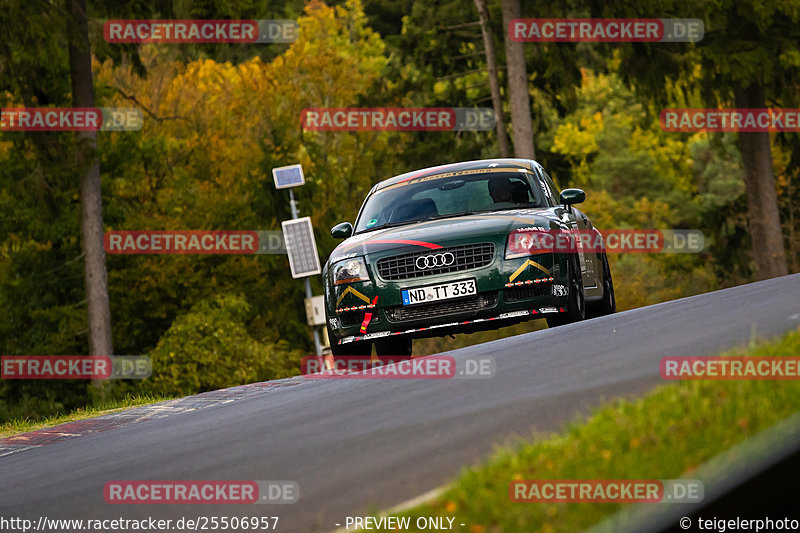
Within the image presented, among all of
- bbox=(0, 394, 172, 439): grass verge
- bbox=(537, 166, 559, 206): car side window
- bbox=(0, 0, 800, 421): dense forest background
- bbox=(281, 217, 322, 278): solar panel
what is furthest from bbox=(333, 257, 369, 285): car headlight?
bbox=(281, 217, 322, 278): solar panel

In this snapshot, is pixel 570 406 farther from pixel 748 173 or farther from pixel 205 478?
pixel 748 173

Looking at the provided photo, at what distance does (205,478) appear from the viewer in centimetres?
666

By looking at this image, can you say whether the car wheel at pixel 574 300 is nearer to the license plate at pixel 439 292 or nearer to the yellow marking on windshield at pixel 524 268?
the yellow marking on windshield at pixel 524 268

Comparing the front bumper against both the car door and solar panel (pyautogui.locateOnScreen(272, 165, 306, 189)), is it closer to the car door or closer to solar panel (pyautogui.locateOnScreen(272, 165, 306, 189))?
the car door

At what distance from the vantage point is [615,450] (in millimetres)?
5117

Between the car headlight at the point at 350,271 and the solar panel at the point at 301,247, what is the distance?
2378cm

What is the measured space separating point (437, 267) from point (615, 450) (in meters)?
6.30

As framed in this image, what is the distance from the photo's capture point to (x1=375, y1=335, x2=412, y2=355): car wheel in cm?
1298

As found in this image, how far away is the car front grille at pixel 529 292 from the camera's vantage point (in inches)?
445

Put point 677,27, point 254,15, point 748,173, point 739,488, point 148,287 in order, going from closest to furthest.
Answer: point 739,488 < point 254,15 < point 677,27 < point 748,173 < point 148,287

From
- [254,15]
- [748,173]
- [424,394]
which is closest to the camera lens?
[424,394]

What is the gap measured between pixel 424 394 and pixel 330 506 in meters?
2.71

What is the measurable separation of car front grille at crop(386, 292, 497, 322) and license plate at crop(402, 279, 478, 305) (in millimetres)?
57

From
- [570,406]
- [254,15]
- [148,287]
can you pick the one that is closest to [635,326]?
[570,406]
